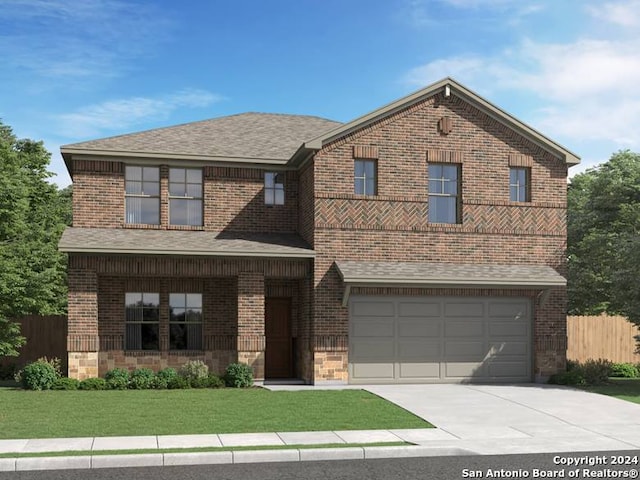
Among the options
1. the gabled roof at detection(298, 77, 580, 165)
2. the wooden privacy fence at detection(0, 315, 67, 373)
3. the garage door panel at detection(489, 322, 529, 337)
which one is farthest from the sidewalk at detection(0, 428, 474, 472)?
the wooden privacy fence at detection(0, 315, 67, 373)

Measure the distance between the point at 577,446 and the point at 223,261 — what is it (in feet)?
38.7

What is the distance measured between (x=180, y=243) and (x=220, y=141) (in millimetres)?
4395

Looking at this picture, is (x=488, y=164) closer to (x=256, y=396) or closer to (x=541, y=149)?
(x=541, y=149)

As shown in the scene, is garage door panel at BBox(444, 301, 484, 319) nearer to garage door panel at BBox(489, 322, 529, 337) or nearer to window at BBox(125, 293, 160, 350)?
garage door panel at BBox(489, 322, 529, 337)

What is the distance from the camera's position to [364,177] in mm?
22797

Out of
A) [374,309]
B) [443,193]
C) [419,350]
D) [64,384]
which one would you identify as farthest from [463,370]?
[64,384]

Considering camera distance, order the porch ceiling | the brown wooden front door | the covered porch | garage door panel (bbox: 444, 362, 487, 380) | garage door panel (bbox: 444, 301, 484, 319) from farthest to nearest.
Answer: the brown wooden front door → garage door panel (bbox: 444, 301, 484, 319) → garage door panel (bbox: 444, 362, 487, 380) → the covered porch → the porch ceiling

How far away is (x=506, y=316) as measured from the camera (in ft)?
76.6

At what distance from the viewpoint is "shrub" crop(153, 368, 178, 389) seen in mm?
20844

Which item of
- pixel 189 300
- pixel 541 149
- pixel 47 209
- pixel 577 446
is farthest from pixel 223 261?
pixel 47 209

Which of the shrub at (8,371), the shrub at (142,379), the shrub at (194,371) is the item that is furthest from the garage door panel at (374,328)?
the shrub at (8,371)

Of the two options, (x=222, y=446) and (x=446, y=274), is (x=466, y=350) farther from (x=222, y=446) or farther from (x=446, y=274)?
(x=222, y=446)

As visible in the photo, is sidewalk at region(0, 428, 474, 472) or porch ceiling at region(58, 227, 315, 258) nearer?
sidewalk at region(0, 428, 474, 472)

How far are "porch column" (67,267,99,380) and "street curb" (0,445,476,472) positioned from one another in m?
10.1
